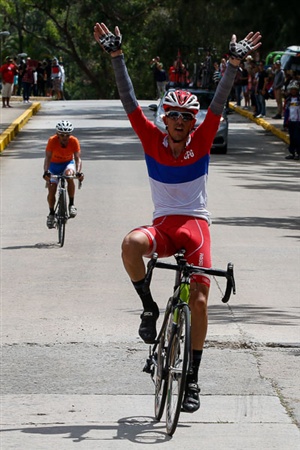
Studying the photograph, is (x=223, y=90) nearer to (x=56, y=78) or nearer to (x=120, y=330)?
(x=120, y=330)

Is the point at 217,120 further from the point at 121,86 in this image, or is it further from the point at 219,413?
the point at 219,413

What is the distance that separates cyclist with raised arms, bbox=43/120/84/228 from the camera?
16.9m

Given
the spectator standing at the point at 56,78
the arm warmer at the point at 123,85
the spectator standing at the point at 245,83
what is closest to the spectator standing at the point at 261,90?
the spectator standing at the point at 245,83

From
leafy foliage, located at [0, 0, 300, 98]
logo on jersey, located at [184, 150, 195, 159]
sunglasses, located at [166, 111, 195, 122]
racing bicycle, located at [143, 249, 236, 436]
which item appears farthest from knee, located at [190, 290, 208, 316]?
leafy foliage, located at [0, 0, 300, 98]

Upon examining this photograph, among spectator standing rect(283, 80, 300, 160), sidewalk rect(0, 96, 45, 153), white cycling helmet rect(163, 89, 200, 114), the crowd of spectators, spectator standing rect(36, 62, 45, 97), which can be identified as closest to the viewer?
white cycling helmet rect(163, 89, 200, 114)

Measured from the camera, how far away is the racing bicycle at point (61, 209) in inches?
647

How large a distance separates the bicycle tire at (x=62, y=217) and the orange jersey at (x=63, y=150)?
47 centimetres

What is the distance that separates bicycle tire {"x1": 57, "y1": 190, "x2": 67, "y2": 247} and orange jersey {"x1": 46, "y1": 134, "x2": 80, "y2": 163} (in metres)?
0.47

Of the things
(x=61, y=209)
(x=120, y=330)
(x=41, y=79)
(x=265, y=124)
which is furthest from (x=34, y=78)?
(x=120, y=330)

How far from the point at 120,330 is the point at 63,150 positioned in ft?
22.6

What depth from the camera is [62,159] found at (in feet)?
56.5

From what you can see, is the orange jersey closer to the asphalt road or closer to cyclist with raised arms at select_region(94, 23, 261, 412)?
the asphalt road

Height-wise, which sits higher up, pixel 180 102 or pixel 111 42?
pixel 111 42

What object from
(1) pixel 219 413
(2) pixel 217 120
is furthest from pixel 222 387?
(2) pixel 217 120
